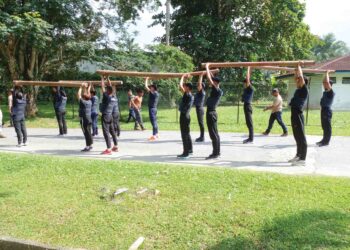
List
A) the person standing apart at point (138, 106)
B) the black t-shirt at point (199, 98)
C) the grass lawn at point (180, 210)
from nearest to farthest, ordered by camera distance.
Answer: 1. the grass lawn at point (180, 210)
2. the black t-shirt at point (199, 98)
3. the person standing apart at point (138, 106)

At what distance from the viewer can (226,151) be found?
10.7 meters

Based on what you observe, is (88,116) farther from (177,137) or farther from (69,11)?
(69,11)

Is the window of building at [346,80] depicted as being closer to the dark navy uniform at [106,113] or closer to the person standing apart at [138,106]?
the person standing apart at [138,106]

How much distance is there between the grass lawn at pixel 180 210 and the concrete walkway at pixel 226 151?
1.34 metres

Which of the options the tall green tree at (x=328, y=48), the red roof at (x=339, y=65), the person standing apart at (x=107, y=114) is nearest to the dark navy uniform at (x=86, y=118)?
the person standing apart at (x=107, y=114)

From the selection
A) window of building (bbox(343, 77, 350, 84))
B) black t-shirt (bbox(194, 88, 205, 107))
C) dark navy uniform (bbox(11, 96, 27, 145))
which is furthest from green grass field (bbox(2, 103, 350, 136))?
window of building (bbox(343, 77, 350, 84))

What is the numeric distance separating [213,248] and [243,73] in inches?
1142

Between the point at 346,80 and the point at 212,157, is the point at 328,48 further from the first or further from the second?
the point at 212,157

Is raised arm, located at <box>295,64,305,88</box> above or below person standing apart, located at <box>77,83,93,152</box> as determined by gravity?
above

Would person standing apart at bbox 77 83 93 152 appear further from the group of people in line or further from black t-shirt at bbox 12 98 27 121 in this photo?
black t-shirt at bbox 12 98 27 121

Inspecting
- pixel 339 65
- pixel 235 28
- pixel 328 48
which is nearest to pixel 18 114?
pixel 339 65

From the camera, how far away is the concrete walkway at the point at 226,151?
8625 millimetres

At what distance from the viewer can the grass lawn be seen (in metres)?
5.01

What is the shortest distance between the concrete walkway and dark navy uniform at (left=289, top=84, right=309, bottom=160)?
1.31 feet
